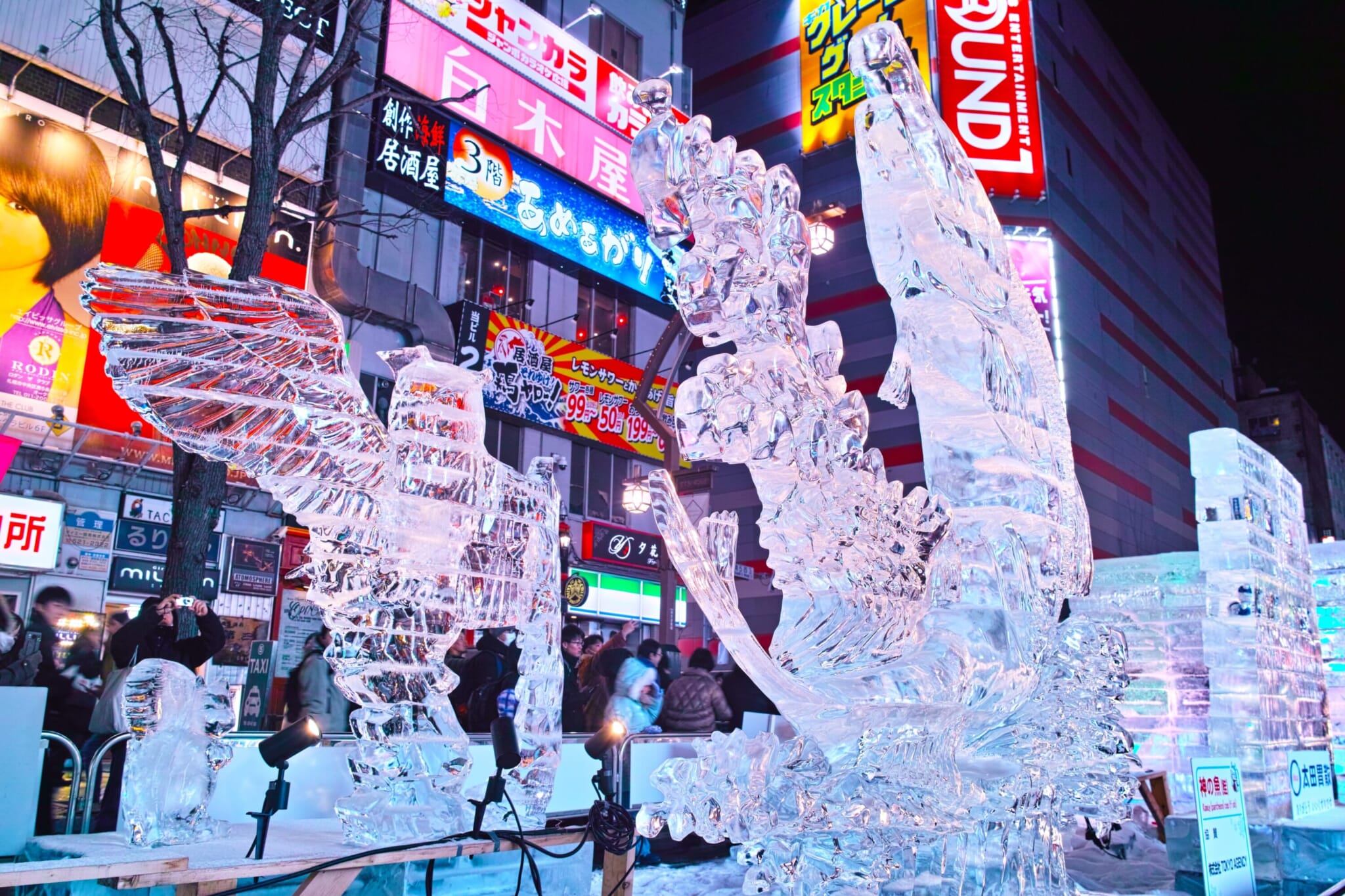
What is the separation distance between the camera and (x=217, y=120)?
30.0 feet

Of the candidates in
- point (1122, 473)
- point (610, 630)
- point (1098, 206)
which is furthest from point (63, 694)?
point (1098, 206)

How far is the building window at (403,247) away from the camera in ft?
35.8

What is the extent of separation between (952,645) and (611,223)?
40.6 feet

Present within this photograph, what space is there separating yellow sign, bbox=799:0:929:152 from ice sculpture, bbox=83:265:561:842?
12263 millimetres

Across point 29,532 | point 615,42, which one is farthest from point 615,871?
point 615,42

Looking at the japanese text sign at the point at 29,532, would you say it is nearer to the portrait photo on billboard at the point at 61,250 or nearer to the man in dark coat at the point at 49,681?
the man in dark coat at the point at 49,681

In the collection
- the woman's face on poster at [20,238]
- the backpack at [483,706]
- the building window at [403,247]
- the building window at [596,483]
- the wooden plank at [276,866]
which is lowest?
the wooden plank at [276,866]

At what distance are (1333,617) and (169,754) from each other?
28.2 feet

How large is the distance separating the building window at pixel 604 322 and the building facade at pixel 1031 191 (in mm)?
2883

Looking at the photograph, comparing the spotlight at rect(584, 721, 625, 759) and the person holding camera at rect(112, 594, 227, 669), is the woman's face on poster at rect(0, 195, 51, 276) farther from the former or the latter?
the spotlight at rect(584, 721, 625, 759)

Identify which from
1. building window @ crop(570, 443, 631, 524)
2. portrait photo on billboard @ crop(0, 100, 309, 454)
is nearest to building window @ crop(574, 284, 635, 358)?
building window @ crop(570, 443, 631, 524)

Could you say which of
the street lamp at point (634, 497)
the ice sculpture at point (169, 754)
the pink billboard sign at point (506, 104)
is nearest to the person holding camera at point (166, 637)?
the ice sculpture at point (169, 754)

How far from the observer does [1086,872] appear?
529 centimetres

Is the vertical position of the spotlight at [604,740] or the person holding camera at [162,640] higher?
the person holding camera at [162,640]
